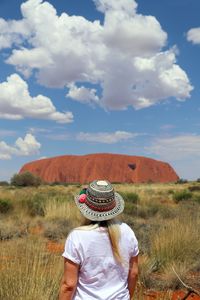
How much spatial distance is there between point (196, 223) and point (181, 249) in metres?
1.95

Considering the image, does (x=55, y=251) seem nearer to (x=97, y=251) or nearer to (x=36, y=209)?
(x=97, y=251)

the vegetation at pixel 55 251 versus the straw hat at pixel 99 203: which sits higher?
the straw hat at pixel 99 203

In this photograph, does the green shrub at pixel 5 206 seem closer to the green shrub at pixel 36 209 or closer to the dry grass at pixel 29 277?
the green shrub at pixel 36 209

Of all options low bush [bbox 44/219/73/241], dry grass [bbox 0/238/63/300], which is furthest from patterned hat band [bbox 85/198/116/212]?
low bush [bbox 44/219/73/241]

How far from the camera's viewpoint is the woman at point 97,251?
9.62 feet

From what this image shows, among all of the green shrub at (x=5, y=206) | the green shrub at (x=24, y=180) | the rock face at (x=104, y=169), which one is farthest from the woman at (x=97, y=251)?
the rock face at (x=104, y=169)

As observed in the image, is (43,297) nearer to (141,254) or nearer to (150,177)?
(141,254)

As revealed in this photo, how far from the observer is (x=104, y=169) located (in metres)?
154

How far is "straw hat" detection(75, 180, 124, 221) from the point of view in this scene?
297 centimetres

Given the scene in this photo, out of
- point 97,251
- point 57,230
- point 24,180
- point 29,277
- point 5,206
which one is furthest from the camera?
point 24,180

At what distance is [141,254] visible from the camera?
30.2 ft

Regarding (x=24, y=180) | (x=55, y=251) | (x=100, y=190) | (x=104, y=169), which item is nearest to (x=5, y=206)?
(x=55, y=251)

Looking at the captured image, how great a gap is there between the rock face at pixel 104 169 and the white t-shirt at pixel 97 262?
14619 centimetres

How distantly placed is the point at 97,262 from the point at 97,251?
7cm
